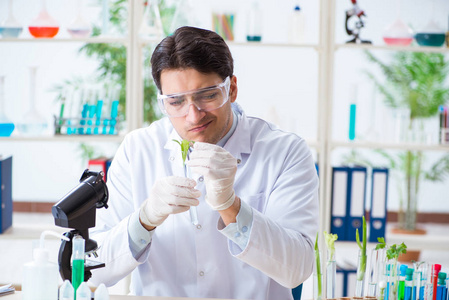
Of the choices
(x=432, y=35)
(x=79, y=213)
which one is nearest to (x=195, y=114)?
(x=79, y=213)

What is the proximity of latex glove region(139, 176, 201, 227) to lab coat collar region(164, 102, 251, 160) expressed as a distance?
0.30 m

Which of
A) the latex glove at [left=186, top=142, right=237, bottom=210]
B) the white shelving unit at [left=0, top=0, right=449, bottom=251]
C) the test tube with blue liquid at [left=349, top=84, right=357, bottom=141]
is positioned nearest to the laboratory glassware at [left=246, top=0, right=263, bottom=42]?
the white shelving unit at [left=0, top=0, right=449, bottom=251]

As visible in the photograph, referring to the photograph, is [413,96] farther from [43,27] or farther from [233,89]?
[233,89]

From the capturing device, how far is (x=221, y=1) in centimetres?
505

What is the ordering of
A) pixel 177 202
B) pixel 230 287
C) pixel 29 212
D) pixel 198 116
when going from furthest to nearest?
1. pixel 29 212
2. pixel 230 287
3. pixel 198 116
4. pixel 177 202

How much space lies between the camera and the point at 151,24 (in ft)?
9.80

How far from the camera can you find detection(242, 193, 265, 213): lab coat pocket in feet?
5.93

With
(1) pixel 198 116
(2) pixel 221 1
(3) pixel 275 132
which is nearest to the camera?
(1) pixel 198 116

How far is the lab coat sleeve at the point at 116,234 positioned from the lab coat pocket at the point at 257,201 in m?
0.34

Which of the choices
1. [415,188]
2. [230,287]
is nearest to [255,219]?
[230,287]

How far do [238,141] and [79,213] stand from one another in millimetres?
653

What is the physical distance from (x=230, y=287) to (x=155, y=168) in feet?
1.42

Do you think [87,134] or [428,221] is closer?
[87,134]

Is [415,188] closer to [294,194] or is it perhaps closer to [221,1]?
[221,1]
